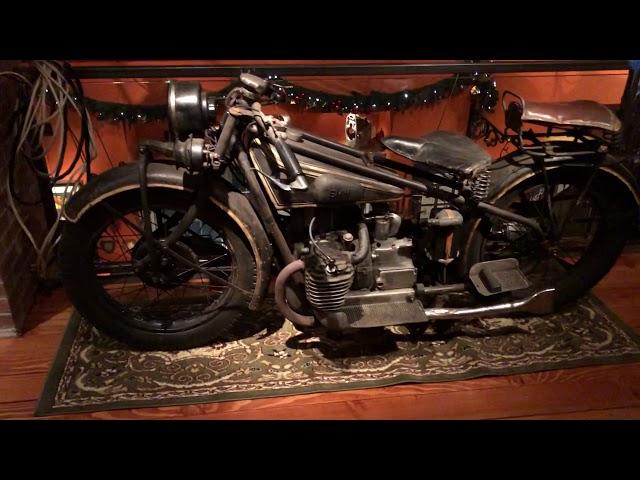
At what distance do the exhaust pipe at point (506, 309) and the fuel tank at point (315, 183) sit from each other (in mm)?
583

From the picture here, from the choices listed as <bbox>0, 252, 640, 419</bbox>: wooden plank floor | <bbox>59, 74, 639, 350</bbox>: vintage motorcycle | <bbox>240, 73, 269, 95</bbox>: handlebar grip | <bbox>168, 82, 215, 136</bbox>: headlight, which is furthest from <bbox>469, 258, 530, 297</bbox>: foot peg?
<bbox>168, 82, 215, 136</bbox>: headlight

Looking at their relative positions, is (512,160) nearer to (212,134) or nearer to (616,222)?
(616,222)

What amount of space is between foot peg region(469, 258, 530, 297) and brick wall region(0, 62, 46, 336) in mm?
1927

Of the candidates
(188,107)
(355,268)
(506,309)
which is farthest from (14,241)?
(506,309)

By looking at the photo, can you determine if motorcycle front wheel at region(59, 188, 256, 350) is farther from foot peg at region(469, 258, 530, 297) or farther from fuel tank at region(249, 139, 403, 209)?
foot peg at region(469, 258, 530, 297)

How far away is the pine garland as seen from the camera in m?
2.51

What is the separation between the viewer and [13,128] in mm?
2348

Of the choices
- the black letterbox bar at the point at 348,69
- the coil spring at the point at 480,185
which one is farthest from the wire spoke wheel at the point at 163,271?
the coil spring at the point at 480,185

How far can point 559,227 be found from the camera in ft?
7.97

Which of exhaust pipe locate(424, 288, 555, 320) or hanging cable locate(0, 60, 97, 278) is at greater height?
hanging cable locate(0, 60, 97, 278)

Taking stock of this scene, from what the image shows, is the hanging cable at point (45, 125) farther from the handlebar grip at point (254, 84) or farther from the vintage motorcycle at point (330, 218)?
the handlebar grip at point (254, 84)

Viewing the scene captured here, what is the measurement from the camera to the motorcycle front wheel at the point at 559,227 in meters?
2.38

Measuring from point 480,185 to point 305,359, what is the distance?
983mm
